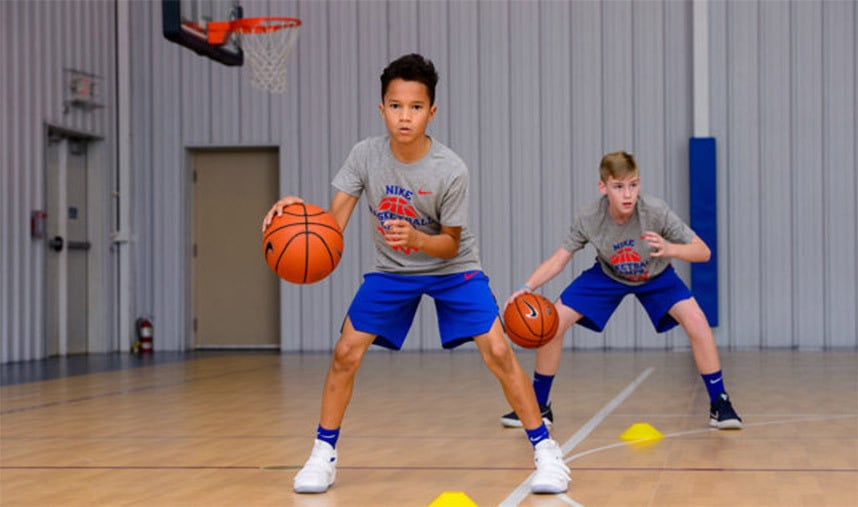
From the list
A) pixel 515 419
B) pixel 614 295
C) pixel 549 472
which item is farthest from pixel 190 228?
pixel 549 472

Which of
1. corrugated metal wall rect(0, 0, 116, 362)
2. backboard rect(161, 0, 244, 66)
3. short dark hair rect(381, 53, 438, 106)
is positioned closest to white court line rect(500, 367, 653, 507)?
short dark hair rect(381, 53, 438, 106)

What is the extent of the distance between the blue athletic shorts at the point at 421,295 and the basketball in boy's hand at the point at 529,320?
3.72 ft

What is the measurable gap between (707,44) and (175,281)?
22.3ft

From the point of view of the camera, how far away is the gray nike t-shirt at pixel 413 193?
13.0 feet

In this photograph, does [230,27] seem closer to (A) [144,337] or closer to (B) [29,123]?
(B) [29,123]

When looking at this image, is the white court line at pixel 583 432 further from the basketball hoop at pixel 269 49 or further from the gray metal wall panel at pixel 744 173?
the basketball hoop at pixel 269 49

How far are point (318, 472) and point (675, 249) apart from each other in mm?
2080

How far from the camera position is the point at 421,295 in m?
4.04

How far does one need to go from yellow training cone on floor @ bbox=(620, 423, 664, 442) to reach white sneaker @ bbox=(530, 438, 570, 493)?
1.37 meters

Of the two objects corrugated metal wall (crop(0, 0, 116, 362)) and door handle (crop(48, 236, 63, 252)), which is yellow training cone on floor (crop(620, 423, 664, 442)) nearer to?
corrugated metal wall (crop(0, 0, 116, 362))

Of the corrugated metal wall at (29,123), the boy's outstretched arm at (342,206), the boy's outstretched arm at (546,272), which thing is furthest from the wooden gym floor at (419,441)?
the corrugated metal wall at (29,123)

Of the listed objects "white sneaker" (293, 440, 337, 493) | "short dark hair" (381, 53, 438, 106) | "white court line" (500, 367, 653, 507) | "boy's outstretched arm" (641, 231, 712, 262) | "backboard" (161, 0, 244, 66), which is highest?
"backboard" (161, 0, 244, 66)

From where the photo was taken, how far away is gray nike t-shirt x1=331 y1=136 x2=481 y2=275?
3.97m

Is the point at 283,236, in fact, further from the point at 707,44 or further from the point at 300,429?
the point at 707,44
